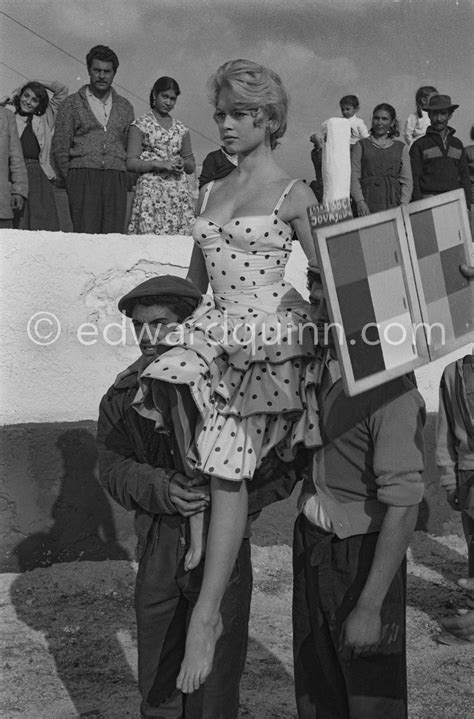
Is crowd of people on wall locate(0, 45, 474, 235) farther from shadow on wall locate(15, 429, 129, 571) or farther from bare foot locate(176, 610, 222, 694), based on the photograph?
bare foot locate(176, 610, 222, 694)

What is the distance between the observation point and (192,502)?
2.97 m

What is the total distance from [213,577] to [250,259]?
962 millimetres

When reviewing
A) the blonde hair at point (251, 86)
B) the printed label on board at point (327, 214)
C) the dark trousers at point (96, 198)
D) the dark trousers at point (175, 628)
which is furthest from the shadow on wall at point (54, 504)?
the printed label on board at point (327, 214)

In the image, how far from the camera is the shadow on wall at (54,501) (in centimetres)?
576

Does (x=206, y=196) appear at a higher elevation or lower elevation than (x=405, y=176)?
lower

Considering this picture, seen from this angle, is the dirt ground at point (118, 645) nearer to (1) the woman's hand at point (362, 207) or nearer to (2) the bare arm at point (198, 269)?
(2) the bare arm at point (198, 269)

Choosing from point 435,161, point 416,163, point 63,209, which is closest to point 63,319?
point 63,209

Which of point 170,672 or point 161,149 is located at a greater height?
point 161,149

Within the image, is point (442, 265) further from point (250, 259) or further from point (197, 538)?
point (197, 538)

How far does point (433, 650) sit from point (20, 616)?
217 cm

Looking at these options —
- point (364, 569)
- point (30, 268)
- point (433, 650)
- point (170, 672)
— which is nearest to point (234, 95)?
point (364, 569)

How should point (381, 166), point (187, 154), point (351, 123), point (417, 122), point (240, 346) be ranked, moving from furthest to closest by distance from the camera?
1. point (417, 122)
2. point (351, 123)
3. point (381, 166)
4. point (187, 154)
5. point (240, 346)

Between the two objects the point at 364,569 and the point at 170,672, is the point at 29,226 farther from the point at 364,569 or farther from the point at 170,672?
the point at 364,569

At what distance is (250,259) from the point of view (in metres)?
3.06
